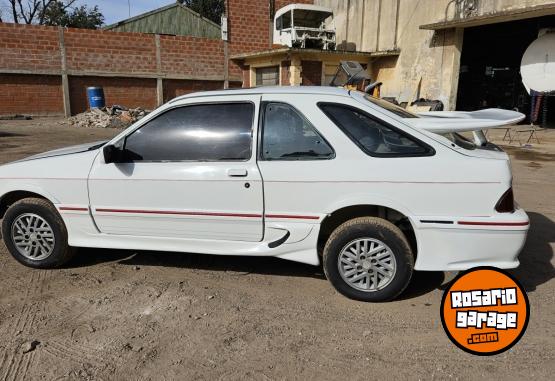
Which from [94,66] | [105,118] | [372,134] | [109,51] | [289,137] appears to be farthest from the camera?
[109,51]

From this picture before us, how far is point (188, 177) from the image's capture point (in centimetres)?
368

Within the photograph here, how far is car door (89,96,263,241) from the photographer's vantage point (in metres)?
3.63

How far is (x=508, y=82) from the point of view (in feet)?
67.9

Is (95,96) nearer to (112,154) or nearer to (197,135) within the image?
(112,154)

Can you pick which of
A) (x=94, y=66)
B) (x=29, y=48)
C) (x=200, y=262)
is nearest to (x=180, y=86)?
(x=94, y=66)

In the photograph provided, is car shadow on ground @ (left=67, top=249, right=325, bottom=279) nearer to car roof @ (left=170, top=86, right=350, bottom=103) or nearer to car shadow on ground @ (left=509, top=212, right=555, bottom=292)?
car roof @ (left=170, top=86, right=350, bottom=103)

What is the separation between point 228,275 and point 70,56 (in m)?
19.9

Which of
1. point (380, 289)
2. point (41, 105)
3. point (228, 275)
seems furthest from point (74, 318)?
point (41, 105)

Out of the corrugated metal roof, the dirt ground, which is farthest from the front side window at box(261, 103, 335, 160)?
the corrugated metal roof

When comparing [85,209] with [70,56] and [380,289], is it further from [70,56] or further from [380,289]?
[70,56]

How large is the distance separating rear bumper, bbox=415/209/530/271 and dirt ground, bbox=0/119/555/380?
0.43 m

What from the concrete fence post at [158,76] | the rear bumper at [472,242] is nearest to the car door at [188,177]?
the rear bumper at [472,242]

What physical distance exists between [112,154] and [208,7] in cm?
5062

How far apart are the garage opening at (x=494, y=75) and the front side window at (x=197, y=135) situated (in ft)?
56.4
